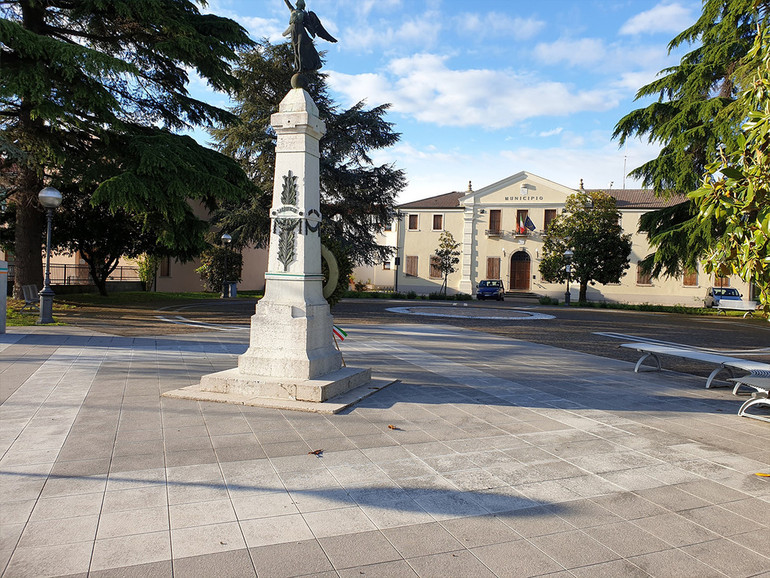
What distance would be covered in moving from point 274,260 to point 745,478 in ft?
17.1

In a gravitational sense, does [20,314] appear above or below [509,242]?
below

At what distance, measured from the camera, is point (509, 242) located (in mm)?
40469

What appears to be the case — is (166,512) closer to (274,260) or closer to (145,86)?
(274,260)

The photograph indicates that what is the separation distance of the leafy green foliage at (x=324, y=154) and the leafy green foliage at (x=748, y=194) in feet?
69.1

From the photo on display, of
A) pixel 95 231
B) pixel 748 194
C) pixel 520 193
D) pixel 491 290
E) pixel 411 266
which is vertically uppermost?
pixel 520 193

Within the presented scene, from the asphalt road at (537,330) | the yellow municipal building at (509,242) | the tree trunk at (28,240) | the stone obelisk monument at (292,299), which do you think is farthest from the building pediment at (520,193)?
the stone obelisk monument at (292,299)

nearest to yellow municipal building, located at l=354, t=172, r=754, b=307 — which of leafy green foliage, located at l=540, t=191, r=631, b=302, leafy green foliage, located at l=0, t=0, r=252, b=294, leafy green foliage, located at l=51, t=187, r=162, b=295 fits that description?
leafy green foliage, located at l=540, t=191, r=631, b=302

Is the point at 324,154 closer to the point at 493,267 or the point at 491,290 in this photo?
the point at 491,290

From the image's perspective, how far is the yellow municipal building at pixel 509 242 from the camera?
1501 inches

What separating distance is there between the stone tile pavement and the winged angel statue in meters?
4.48

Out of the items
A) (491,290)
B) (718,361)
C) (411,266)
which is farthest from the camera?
(411,266)

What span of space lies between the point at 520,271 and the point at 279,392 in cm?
3650

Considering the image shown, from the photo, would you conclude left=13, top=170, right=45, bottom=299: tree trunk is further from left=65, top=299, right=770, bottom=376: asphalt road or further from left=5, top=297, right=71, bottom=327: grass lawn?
left=65, top=299, right=770, bottom=376: asphalt road

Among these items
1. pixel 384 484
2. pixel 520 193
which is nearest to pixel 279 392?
pixel 384 484
